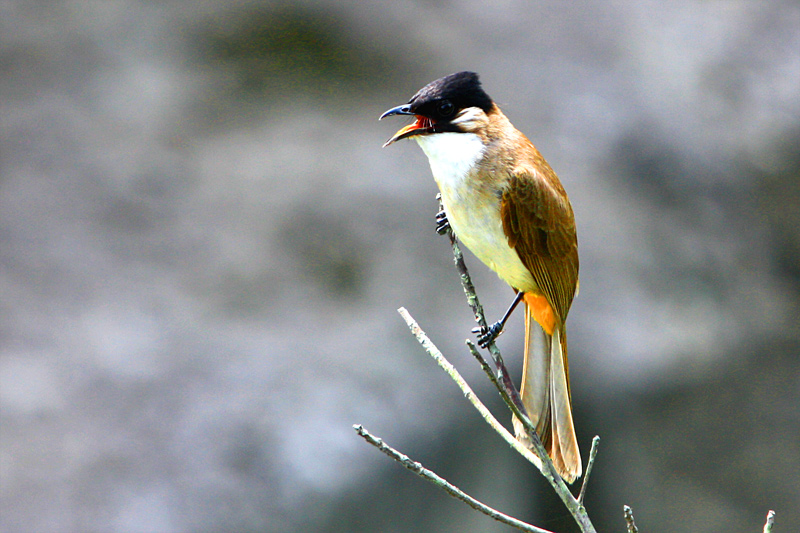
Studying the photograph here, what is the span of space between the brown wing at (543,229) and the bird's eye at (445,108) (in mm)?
244

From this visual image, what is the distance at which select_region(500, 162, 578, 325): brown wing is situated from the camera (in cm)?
201

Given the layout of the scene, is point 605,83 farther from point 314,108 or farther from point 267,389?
point 267,389

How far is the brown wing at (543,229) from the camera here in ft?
6.61

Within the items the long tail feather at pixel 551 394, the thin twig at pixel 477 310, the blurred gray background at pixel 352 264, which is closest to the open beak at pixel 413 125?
the thin twig at pixel 477 310

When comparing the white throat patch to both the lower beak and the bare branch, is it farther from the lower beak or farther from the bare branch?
the bare branch

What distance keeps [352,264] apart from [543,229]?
2513mm

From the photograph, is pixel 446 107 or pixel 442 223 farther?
pixel 442 223

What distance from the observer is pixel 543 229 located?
2.08 m

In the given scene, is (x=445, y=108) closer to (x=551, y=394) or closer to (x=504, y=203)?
(x=504, y=203)

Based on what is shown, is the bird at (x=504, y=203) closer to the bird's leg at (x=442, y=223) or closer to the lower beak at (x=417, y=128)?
the lower beak at (x=417, y=128)

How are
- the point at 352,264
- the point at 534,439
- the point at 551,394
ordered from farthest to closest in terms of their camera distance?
1. the point at 352,264
2. the point at 551,394
3. the point at 534,439

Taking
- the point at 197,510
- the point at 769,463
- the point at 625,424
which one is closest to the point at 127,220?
the point at 197,510

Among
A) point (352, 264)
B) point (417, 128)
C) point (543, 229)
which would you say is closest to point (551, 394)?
point (543, 229)

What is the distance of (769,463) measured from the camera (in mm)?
4105
